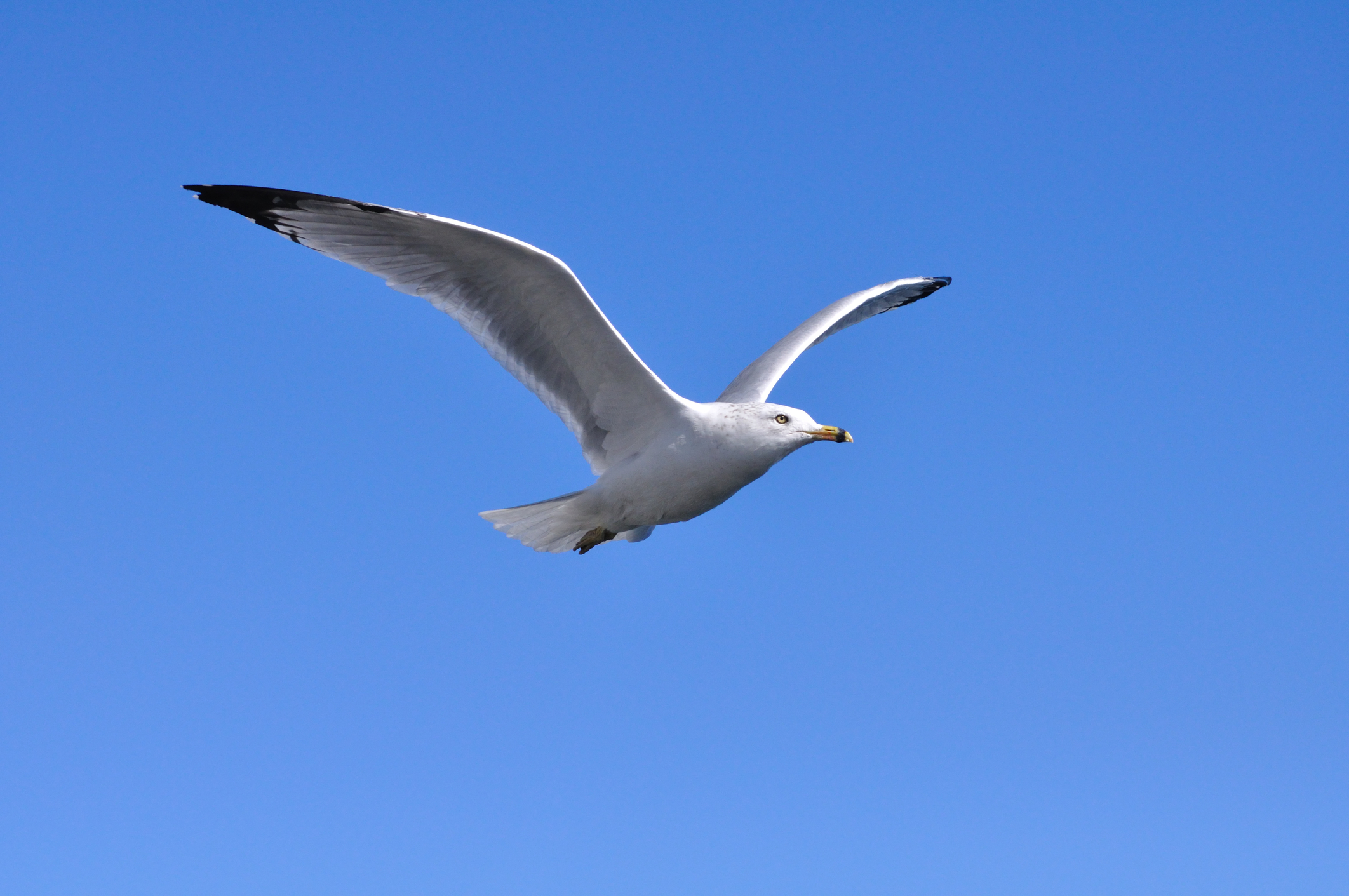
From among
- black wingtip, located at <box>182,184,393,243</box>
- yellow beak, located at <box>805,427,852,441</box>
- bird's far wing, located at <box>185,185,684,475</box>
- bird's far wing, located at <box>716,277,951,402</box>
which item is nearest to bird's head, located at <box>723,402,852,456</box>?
yellow beak, located at <box>805,427,852,441</box>

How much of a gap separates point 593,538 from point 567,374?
3.99 feet

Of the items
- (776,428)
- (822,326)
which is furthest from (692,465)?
(822,326)

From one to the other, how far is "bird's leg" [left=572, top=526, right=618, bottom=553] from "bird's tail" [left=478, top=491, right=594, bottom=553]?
28 mm

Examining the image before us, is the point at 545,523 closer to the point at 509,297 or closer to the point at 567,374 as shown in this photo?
the point at 567,374

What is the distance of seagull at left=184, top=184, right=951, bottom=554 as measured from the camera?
22.4ft

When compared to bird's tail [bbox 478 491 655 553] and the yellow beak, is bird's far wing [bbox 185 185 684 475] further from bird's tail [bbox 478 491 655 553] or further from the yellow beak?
the yellow beak

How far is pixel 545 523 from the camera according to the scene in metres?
7.91

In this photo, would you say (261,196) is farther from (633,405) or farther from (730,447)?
(730,447)

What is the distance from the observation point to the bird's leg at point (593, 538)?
26.1 ft

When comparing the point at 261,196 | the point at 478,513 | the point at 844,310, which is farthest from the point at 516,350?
the point at 844,310

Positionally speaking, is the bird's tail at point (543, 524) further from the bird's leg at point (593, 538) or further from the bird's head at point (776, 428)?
the bird's head at point (776, 428)

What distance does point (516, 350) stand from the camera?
7.54m

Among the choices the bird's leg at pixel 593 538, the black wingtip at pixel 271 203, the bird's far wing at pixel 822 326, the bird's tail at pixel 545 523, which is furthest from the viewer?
the bird's far wing at pixel 822 326

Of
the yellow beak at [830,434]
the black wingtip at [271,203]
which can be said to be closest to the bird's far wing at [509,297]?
the black wingtip at [271,203]
